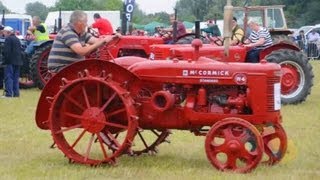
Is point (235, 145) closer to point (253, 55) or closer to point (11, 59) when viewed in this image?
point (253, 55)

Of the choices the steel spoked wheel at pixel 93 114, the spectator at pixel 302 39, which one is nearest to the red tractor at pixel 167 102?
the steel spoked wheel at pixel 93 114

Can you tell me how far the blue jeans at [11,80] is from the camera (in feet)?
49.5

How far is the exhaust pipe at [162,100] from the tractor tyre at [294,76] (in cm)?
676

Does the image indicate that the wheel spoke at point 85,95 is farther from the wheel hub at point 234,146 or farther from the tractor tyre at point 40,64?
the tractor tyre at point 40,64

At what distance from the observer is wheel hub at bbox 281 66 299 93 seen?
1381 centimetres

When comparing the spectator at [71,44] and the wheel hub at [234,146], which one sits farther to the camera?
the spectator at [71,44]

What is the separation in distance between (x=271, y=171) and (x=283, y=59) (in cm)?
686

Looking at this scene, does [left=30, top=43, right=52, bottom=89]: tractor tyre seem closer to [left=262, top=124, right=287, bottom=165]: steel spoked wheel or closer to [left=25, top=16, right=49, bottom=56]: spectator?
[left=25, top=16, right=49, bottom=56]: spectator

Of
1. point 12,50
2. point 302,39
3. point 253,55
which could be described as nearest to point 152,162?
point 253,55

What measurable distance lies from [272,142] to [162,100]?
113 centimetres

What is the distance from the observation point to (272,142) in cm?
749

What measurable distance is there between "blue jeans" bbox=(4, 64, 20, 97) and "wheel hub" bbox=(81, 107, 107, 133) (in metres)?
8.14

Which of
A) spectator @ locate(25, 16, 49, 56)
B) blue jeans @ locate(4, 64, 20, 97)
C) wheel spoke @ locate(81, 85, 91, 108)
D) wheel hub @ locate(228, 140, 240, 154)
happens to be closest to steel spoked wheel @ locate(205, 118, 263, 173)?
wheel hub @ locate(228, 140, 240, 154)

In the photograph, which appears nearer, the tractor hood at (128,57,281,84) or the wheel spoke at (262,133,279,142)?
the tractor hood at (128,57,281,84)
